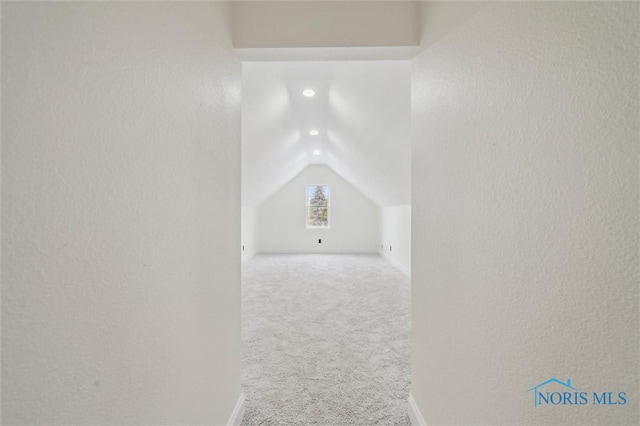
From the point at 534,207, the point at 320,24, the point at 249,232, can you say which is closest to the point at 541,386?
the point at 534,207

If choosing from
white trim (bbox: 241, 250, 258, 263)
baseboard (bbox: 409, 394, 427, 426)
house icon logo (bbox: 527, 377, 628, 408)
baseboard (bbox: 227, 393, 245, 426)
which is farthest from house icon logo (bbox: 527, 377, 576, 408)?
white trim (bbox: 241, 250, 258, 263)

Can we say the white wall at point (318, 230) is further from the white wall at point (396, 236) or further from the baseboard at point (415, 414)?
the baseboard at point (415, 414)

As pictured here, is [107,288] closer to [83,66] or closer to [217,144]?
[83,66]

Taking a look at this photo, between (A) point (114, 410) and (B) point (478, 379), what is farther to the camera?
(B) point (478, 379)

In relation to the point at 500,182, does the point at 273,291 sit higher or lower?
lower

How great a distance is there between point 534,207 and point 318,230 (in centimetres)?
737

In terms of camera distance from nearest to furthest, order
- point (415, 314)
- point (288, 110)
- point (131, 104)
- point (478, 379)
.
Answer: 1. point (131, 104)
2. point (478, 379)
3. point (415, 314)
4. point (288, 110)

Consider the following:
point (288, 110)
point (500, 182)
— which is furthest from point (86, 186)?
point (288, 110)

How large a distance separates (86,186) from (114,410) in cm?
46

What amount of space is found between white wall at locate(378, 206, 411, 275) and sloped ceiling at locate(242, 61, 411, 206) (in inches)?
28.1

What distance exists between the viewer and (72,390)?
526mm

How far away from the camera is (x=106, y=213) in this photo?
1.95 ft

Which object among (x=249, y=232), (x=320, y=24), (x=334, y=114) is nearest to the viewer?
(x=320, y=24)

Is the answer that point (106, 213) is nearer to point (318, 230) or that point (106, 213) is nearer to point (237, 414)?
point (237, 414)
